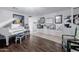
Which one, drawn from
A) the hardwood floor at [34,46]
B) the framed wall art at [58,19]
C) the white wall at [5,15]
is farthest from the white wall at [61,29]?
the white wall at [5,15]

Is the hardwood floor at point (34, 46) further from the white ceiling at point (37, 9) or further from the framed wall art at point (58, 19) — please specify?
Result: the white ceiling at point (37, 9)

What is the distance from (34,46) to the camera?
1.76 meters

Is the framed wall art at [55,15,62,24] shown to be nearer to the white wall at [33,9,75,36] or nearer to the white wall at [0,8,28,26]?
the white wall at [33,9,75,36]

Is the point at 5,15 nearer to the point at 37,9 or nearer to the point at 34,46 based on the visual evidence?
the point at 37,9

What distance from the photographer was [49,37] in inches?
72.6

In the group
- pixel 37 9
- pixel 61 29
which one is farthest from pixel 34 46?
pixel 37 9

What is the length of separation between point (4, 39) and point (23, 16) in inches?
22.8

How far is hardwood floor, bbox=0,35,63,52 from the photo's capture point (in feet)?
5.61

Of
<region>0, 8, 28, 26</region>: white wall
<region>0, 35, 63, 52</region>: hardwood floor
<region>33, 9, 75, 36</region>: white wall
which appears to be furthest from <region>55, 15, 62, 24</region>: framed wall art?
<region>0, 8, 28, 26</region>: white wall

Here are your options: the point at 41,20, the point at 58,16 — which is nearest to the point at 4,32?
the point at 41,20

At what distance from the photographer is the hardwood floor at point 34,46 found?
1.71 metres

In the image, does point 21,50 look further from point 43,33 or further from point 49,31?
point 49,31

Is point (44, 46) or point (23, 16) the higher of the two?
point (23, 16)

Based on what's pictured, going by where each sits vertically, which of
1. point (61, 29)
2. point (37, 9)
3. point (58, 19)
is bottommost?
point (61, 29)
